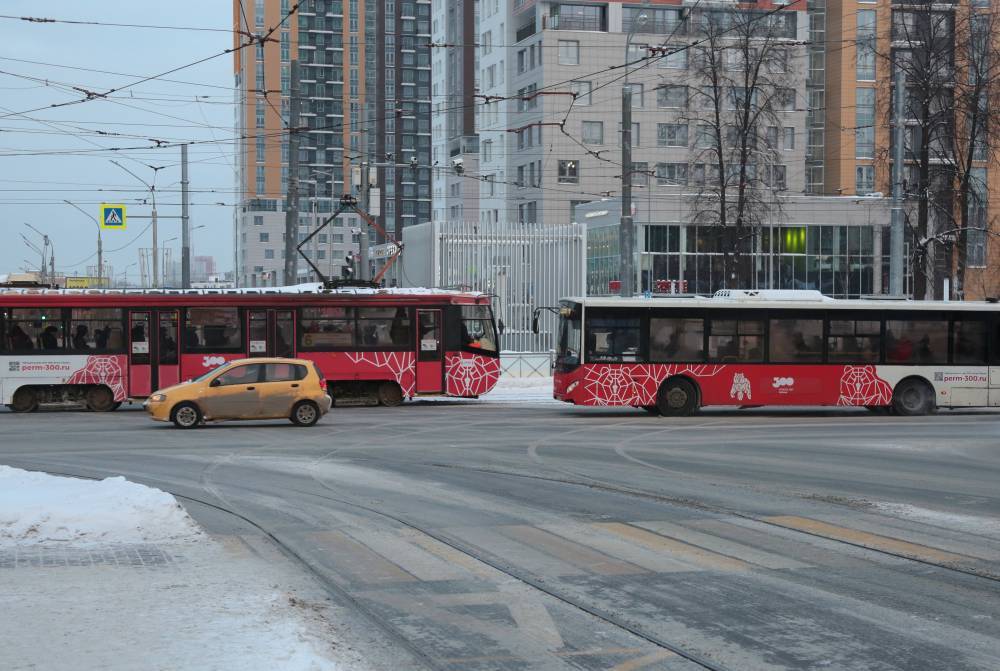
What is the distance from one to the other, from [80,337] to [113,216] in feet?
76.5

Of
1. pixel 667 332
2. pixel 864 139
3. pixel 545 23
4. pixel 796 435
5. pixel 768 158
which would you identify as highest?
pixel 545 23

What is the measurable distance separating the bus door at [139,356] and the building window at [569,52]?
57.5 meters

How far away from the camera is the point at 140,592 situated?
918 centimetres

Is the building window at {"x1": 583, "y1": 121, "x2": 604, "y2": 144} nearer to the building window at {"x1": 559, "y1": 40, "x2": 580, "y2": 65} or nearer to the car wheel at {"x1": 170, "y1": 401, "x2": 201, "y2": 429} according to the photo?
the building window at {"x1": 559, "y1": 40, "x2": 580, "y2": 65}

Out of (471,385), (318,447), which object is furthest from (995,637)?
(471,385)

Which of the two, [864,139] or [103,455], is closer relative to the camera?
[103,455]

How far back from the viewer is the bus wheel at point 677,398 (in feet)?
99.8

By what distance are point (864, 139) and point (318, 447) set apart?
65620 millimetres

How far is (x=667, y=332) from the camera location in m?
30.3

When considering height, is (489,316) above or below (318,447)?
above

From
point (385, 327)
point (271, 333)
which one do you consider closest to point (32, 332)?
point (271, 333)

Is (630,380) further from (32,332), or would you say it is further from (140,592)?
(140,592)

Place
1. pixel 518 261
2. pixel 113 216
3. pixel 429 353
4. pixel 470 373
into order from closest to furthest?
pixel 429 353 < pixel 470 373 < pixel 518 261 < pixel 113 216

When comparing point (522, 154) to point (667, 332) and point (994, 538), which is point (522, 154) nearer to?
point (667, 332)
